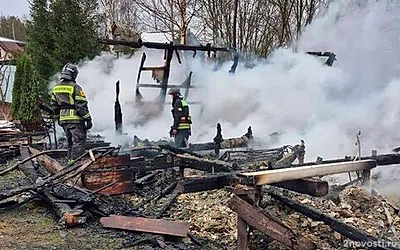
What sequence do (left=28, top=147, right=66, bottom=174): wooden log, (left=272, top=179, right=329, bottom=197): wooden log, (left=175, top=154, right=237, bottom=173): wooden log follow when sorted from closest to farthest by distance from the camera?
(left=272, top=179, right=329, bottom=197): wooden log → (left=175, top=154, right=237, bottom=173): wooden log → (left=28, top=147, right=66, bottom=174): wooden log

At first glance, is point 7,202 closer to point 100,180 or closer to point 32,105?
point 100,180

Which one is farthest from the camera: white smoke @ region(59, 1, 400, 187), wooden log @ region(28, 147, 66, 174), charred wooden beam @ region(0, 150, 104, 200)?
white smoke @ region(59, 1, 400, 187)

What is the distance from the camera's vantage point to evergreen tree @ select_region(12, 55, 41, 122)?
15.4m

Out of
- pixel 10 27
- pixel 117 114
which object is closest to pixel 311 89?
pixel 117 114

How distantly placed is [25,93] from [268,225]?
44.3 feet

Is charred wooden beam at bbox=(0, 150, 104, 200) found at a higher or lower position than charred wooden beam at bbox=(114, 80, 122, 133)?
lower

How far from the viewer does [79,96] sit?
785cm

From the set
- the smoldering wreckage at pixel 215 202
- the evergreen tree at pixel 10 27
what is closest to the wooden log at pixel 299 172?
the smoldering wreckage at pixel 215 202

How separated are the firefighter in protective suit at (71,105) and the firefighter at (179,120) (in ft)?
7.72

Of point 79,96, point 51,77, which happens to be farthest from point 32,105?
point 79,96

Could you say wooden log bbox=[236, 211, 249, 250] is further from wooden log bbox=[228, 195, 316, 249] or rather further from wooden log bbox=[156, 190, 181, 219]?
wooden log bbox=[156, 190, 181, 219]

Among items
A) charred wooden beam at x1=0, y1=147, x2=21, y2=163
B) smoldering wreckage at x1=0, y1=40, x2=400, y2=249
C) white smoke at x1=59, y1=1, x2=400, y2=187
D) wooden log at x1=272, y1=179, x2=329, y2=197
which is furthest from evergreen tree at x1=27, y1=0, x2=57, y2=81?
wooden log at x1=272, y1=179, x2=329, y2=197

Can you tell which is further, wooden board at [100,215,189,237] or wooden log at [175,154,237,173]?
Answer: wooden log at [175,154,237,173]

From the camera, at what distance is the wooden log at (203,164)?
6.48m
